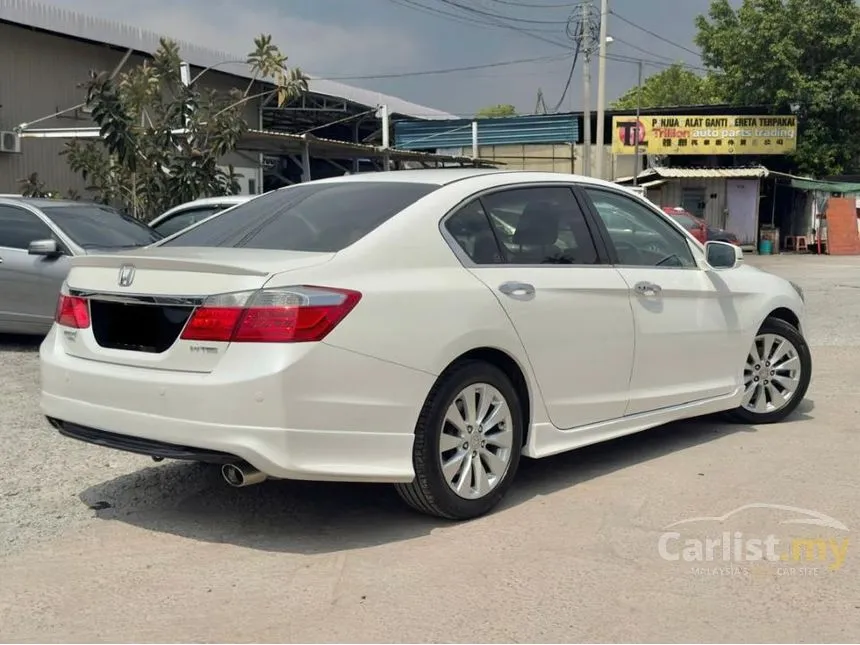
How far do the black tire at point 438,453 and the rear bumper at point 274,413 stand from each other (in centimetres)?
9

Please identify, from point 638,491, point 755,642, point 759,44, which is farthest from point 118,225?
point 759,44

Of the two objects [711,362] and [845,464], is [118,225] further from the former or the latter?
[845,464]

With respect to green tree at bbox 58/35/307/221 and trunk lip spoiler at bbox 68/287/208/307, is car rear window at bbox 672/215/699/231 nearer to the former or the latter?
green tree at bbox 58/35/307/221

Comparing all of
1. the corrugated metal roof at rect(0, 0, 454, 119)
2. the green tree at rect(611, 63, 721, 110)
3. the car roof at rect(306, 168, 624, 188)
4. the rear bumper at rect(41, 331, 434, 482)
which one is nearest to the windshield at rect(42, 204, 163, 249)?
the car roof at rect(306, 168, 624, 188)

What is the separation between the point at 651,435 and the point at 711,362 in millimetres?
686

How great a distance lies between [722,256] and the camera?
19.4ft

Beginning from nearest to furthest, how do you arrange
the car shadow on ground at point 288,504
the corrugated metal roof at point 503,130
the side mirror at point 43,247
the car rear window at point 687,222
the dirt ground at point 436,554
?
1. the dirt ground at point 436,554
2. the car shadow on ground at point 288,504
3. the side mirror at point 43,247
4. the car rear window at point 687,222
5. the corrugated metal roof at point 503,130

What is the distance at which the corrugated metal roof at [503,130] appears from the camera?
34.4 meters

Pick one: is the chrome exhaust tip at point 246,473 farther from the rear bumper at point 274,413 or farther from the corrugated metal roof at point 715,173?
the corrugated metal roof at point 715,173

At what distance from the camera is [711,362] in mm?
5703

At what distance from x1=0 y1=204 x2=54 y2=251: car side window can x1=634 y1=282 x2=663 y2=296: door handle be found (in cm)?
608

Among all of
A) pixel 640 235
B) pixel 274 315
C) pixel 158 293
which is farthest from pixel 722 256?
pixel 158 293

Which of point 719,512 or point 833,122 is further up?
point 833,122

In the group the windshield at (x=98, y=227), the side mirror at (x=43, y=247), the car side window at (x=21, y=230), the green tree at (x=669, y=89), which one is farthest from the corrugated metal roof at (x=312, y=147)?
the green tree at (x=669, y=89)
